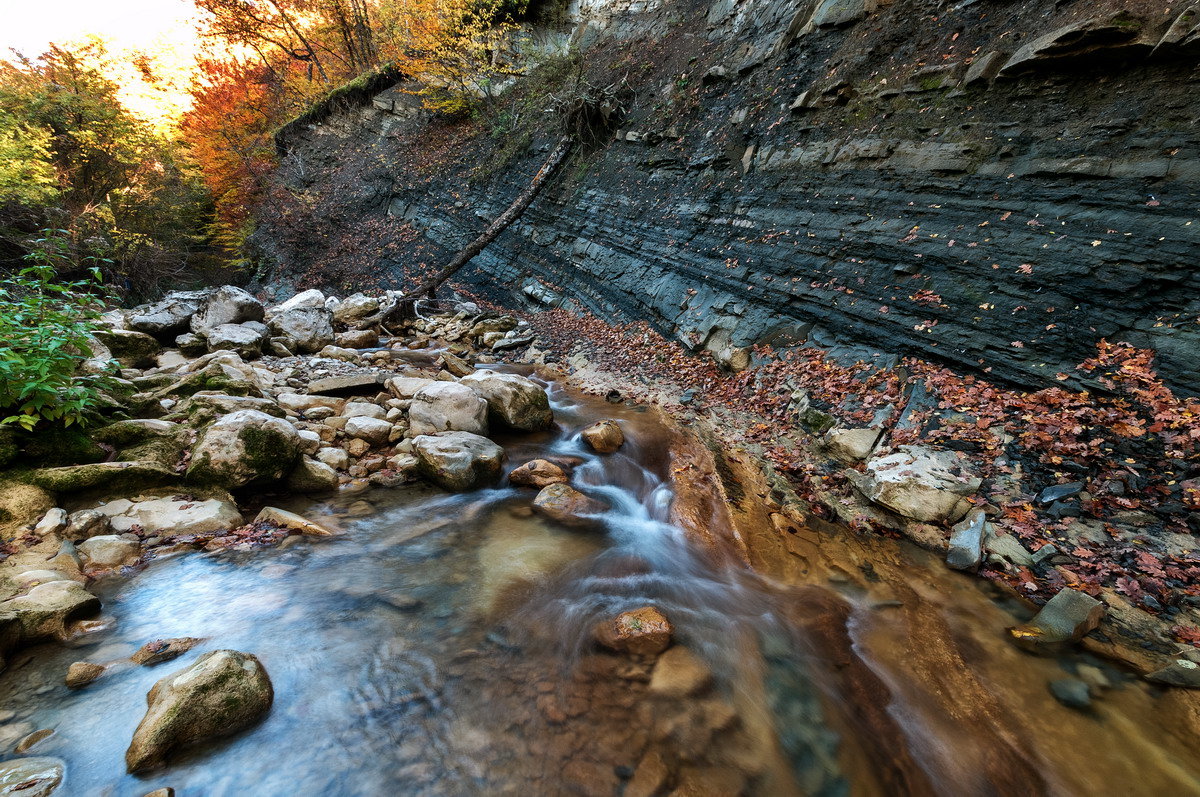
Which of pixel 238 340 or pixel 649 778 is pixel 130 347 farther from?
pixel 649 778

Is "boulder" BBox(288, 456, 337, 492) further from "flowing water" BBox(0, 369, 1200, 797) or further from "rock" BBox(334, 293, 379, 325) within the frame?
"rock" BBox(334, 293, 379, 325)

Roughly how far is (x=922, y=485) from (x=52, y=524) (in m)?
7.81

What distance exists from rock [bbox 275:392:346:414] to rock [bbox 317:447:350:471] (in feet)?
3.83

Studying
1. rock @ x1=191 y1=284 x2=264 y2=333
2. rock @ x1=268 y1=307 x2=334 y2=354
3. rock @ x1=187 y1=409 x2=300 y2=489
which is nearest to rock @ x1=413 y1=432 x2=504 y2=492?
rock @ x1=187 y1=409 x2=300 y2=489

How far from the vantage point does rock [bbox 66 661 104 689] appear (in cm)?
254

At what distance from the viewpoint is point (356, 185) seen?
61.9 feet

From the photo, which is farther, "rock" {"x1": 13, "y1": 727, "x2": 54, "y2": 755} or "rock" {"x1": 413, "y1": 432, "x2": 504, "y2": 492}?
"rock" {"x1": 413, "y1": 432, "x2": 504, "y2": 492}

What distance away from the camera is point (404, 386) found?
6996mm

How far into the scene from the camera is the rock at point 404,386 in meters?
6.91

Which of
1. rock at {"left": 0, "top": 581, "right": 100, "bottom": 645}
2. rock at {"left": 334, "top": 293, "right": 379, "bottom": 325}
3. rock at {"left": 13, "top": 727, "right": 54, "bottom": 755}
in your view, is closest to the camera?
rock at {"left": 13, "top": 727, "right": 54, "bottom": 755}

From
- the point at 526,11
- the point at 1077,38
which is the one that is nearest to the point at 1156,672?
the point at 1077,38

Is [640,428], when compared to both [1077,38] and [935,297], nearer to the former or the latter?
[935,297]

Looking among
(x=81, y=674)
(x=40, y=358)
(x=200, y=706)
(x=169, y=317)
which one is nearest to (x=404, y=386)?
(x=40, y=358)

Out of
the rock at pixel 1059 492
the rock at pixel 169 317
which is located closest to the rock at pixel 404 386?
the rock at pixel 169 317
